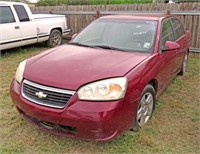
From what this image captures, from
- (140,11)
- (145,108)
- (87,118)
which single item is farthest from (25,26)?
(87,118)

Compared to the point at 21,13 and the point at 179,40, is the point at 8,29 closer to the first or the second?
the point at 21,13

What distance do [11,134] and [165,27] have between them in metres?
3.06

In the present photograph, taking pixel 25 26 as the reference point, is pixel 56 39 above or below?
below

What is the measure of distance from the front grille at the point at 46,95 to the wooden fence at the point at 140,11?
6.15 metres

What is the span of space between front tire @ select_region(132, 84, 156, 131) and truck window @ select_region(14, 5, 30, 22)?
560cm

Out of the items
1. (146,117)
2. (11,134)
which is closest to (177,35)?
(146,117)

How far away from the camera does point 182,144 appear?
2.97 m

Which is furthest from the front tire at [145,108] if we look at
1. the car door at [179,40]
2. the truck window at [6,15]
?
the truck window at [6,15]

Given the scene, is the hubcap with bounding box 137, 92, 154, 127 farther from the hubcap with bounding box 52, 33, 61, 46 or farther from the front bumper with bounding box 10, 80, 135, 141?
the hubcap with bounding box 52, 33, 61, 46

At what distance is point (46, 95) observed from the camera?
2625 millimetres

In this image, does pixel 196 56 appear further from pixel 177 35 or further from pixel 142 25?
pixel 142 25

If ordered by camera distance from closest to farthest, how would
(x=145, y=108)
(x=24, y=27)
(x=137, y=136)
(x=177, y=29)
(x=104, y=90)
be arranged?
(x=104, y=90), (x=137, y=136), (x=145, y=108), (x=177, y=29), (x=24, y=27)

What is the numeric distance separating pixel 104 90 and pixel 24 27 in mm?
5781

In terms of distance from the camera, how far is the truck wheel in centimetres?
866
